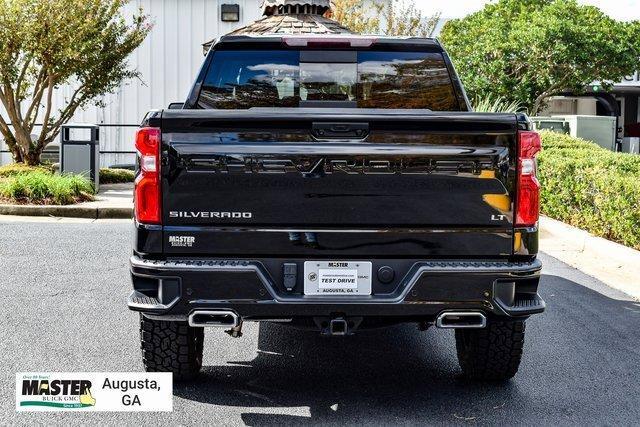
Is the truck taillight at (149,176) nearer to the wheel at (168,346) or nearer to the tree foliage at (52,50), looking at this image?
the wheel at (168,346)

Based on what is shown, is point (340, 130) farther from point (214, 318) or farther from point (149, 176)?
point (214, 318)

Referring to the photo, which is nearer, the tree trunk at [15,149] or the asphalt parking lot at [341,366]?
the asphalt parking lot at [341,366]

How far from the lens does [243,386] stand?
538 centimetres

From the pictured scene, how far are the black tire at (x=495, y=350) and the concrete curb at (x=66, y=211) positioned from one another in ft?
29.0

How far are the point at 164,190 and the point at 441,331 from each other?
9.95 feet

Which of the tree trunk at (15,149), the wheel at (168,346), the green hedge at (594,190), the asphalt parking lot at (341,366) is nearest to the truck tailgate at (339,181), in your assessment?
the wheel at (168,346)

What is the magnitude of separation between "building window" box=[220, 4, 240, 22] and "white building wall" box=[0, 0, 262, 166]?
119 mm

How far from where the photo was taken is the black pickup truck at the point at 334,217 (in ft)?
15.0

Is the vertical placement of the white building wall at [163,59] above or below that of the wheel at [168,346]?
above

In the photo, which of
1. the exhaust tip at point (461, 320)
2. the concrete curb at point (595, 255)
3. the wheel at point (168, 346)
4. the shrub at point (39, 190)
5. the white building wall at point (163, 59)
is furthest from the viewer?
the white building wall at point (163, 59)

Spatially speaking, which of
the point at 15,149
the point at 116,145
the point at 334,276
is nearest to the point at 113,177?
the point at 15,149

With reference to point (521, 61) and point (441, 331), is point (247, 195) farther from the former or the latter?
point (521, 61)

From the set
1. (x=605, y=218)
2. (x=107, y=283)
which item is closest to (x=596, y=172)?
(x=605, y=218)

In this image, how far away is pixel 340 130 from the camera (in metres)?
4.59
